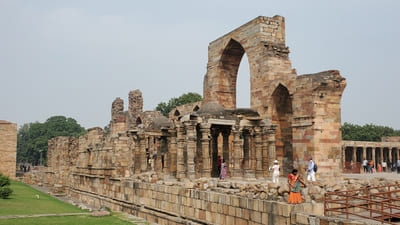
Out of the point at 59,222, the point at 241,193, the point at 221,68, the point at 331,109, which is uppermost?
the point at 221,68

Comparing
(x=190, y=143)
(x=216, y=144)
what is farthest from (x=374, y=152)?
(x=190, y=143)

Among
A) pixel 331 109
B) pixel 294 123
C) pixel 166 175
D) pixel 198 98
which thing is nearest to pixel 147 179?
pixel 166 175

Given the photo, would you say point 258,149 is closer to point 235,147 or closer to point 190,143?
point 235,147

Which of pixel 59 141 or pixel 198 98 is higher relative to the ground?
pixel 198 98

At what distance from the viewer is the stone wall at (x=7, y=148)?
39.5 meters

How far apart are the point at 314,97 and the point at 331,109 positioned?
0.86 m

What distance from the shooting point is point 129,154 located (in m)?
21.8

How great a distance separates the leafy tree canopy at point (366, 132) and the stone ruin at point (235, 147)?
115 ft

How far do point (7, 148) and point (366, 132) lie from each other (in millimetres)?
41341

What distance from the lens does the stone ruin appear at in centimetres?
1050

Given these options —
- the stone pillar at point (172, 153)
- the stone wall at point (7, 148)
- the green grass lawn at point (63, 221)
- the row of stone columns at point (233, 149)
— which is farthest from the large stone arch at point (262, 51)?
the stone wall at point (7, 148)

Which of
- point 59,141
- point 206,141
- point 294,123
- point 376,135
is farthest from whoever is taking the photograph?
point 376,135

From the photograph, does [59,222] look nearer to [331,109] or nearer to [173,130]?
[173,130]

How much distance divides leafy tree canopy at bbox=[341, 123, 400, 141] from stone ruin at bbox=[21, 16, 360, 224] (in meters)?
35.1
